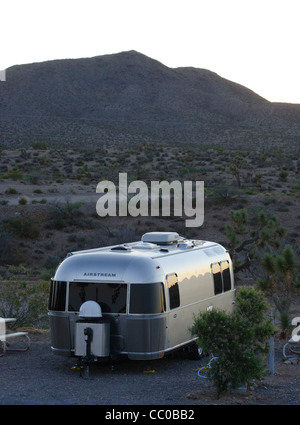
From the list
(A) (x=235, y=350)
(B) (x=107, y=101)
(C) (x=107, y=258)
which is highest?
(B) (x=107, y=101)

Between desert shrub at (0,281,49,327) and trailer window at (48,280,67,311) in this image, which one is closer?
trailer window at (48,280,67,311)

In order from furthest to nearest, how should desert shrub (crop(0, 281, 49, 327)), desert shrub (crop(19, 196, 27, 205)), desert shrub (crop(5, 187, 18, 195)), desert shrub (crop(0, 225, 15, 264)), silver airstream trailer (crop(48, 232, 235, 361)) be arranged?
1. desert shrub (crop(5, 187, 18, 195))
2. desert shrub (crop(19, 196, 27, 205))
3. desert shrub (crop(0, 225, 15, 264))
4. desert shrub (crop(0, 281, 49, 327))
5. silver airstream trailer (crop(48, 232, 235, 361))

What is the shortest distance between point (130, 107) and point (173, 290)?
100210 mm

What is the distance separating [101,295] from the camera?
11094 millimetres

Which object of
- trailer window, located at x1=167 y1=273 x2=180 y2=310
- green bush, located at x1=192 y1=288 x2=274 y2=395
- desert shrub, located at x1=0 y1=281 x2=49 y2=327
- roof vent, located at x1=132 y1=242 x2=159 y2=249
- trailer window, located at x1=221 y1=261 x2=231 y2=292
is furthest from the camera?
desert shrub, located at x1=0 y1=281 x2=49 y2=327

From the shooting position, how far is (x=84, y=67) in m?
129

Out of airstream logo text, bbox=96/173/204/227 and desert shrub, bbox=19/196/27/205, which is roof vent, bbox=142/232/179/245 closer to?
airstream logo text, bbox=96/173/204/227

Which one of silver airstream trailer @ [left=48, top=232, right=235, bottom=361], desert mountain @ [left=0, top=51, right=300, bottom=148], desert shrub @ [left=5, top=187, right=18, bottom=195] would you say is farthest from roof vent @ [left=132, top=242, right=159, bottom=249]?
desert mountain @ [left=0, top=51, right=300, bottom=148]

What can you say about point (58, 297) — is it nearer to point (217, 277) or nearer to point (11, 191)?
point (217, 277)

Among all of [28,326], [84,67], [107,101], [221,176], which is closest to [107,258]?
[28,326]

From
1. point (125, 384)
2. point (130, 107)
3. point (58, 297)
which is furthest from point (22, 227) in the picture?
point (130, 107)

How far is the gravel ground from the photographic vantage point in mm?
9281
